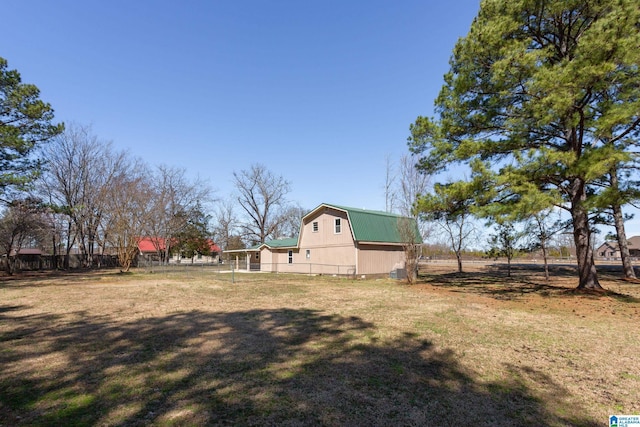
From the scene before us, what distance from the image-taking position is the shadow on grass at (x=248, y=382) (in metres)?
3.41

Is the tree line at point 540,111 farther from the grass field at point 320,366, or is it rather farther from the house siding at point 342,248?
the house siding at point 342,248

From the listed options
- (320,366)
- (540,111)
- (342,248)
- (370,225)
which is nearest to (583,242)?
(540,111)

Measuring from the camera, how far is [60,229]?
3244 centimetres

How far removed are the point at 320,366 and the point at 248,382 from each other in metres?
1.15

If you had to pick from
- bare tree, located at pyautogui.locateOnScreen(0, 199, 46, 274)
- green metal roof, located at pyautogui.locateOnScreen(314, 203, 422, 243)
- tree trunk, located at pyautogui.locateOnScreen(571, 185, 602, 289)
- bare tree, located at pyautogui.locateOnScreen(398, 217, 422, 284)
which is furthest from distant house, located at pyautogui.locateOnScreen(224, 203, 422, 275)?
bare tree, located at pyautogui.locateOnScreen(0, 199, 46, 274)

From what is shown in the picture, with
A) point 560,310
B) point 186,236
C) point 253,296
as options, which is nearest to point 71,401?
point 253,296

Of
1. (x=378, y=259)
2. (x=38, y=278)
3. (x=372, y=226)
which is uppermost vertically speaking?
→ (x=372, y=226)

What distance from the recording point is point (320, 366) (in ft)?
16.2

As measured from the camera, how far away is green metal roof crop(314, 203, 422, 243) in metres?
23.2

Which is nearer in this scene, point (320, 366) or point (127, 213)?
point (320, 366)

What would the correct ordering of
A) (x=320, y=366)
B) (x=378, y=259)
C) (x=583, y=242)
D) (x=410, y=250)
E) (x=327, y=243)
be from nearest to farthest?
(x=320, y=366)
(x=583, y=242)
(x=410, y=250)
(x=378, y=259)
(x=327, y=243)

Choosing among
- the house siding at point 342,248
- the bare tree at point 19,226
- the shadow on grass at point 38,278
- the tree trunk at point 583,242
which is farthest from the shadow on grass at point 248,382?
the bare tree at point 19,226

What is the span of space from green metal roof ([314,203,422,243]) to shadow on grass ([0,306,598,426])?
1635 cm

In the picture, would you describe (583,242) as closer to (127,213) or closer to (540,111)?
(540,111)
